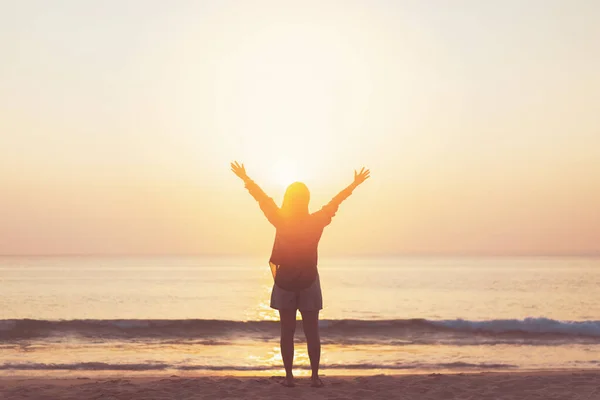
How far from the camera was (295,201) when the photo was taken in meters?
7.39

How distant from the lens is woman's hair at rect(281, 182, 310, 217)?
739 centimetres

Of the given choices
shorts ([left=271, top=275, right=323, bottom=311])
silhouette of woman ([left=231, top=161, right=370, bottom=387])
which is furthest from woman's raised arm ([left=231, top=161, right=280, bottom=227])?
shorts ([left=271, top=275, right=323, bottom=311])

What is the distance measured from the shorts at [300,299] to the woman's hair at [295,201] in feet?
2.86

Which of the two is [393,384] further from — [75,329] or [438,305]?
[438,305]

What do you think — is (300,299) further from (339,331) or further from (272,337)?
(339,331)

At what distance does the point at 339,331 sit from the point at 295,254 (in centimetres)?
1204

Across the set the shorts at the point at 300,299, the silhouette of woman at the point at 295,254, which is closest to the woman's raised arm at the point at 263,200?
the silhouette of woman at the point at 295,254

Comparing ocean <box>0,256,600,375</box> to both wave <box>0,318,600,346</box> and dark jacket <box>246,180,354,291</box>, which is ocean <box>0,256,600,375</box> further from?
dark jacket <box>246,180,354,291</box>

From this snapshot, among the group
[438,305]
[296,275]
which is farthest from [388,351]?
[438,305]

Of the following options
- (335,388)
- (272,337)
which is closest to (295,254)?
(335,388)

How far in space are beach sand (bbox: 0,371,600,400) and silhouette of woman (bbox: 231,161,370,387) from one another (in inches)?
32.6

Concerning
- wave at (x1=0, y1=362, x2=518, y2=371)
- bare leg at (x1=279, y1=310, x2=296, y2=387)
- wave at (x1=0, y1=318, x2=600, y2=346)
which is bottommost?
wave at (x1=0, y1=318, x2=600, y2=346)

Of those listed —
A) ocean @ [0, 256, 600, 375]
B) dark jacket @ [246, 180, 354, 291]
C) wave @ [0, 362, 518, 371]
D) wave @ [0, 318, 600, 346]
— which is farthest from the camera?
wave @ [0, 318, 600, 346]

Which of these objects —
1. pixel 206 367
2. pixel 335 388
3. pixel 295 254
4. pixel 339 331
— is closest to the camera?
pixel 295 254
